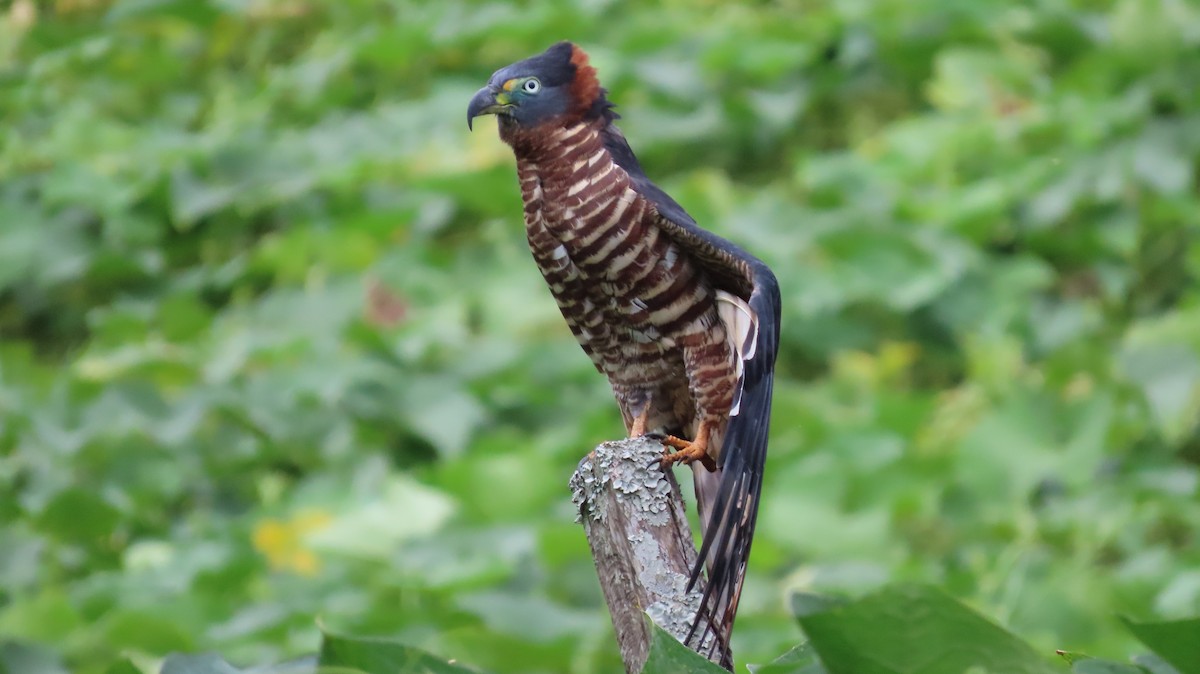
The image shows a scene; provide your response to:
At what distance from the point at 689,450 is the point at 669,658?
2.36 feet

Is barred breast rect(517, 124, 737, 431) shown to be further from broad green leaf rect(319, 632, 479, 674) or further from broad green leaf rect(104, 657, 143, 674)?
broad green leaf rect(104, 657, 143, 674)

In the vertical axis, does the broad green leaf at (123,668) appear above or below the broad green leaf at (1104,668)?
above

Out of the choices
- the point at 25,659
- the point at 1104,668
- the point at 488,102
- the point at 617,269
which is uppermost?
the point at 488,102

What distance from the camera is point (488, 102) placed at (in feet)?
6.57

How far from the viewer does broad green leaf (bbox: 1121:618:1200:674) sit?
116 cm

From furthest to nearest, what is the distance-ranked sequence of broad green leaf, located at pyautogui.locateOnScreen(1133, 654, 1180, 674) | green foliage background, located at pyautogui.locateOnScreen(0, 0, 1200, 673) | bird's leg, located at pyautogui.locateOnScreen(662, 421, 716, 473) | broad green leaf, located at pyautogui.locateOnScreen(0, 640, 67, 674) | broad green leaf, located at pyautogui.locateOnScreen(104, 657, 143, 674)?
green foliage background, located at pyautogui.locateOnScreen(0, 0, 1200, 673) < broad green leaf, located at pyautogui.locateOnScreen(0, 640, 67, 674) < bird's leg, located at pyautogui.locateOnScreen(662, 421, 716, 473) < broad green leaf, located at pyautogui.locateOnScreen(104, 657, 143, 674) < broad green leaf, located at pyautogui.locateOnScreen(1133, 654, 1180, 674)

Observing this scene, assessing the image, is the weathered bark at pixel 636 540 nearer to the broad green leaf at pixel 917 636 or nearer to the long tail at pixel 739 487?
the long tail at pixel 739 487

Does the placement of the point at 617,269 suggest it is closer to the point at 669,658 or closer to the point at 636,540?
the point at 636,540

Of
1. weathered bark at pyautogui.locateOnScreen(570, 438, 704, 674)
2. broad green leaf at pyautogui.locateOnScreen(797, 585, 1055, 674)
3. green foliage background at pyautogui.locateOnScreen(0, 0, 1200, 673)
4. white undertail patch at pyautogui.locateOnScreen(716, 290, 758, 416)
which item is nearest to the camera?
broad green leaf at pyautogui.locateOnScreen(797, 585, 1055, 674)

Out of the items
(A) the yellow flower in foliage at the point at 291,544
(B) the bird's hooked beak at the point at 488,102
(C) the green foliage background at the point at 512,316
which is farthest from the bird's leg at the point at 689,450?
(A) the yellow flower in foliage at the point at 291,544

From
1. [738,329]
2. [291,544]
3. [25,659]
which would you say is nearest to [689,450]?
[738,329]

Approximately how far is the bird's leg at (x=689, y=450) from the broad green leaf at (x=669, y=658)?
63cm

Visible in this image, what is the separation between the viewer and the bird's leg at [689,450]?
1916 millimetres

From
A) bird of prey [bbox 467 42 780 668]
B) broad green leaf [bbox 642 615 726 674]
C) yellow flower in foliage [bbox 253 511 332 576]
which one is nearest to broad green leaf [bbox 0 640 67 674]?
yellow flower in foliage [bbox 253 511 332 576]
